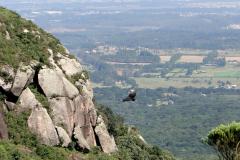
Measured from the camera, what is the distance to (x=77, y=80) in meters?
44.2

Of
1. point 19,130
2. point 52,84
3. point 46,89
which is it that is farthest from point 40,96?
point 19,130

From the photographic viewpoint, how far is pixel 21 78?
39250mm

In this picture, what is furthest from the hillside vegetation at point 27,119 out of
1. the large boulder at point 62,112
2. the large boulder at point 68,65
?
the large boulder at point 62,112

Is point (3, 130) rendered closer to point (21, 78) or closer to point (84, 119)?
point (21, 78)

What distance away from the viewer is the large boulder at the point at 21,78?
38625 millimetres

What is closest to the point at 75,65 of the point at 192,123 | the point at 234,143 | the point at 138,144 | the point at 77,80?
the point at 77,80

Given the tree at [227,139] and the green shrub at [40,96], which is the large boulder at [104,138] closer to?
the green shrub at [40,96]

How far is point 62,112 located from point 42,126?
252cm

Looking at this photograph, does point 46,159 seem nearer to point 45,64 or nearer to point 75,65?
point 45,64

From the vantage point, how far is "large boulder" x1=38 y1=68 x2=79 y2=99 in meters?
40.8

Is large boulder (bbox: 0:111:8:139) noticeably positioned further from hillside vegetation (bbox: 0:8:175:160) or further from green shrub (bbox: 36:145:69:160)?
green shrub (bbox: 36:145:69:160)

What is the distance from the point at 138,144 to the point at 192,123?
113414mm

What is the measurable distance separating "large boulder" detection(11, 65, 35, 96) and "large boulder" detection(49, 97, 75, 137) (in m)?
2.15

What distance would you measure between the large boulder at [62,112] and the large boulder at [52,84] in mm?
379
